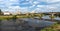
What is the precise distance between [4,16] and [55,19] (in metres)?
5.12

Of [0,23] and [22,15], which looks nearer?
[22,15]

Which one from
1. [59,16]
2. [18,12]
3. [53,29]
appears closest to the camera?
[53,29]

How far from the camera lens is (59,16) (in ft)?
48.7

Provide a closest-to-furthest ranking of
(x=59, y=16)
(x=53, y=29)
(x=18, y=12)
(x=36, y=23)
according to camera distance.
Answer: (x=53, y=29), (x=59, y=16), (x=18, y=12), (x=36, y=23)

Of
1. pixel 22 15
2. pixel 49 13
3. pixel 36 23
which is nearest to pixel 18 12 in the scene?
pixel 22 15

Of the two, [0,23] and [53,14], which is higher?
[53,14]

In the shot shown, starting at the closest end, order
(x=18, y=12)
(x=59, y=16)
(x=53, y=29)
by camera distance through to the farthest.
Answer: (x=53, y=29), (x=59, y=16), (x=18, y=12)

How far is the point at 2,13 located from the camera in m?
16.7

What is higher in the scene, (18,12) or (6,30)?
(18,12)

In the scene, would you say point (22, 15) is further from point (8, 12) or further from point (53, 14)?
point (53, 14)

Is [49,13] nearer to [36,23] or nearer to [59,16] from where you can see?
[59,16]

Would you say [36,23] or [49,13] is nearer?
[49,13]

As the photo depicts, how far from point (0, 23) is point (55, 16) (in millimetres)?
8642

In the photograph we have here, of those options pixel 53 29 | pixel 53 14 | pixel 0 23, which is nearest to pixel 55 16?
pixel 53 14
